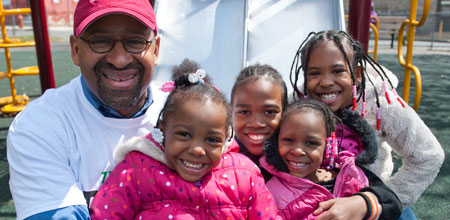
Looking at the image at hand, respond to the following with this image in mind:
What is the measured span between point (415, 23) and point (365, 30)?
0.79 metres

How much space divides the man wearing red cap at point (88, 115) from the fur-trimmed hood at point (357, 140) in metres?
0.59

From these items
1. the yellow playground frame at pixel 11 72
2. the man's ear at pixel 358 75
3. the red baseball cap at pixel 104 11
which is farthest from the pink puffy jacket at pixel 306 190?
the yellow playground frame at pixel 11 72

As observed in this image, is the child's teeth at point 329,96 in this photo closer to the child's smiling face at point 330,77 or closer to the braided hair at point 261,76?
the child's smiling face at point 330,77

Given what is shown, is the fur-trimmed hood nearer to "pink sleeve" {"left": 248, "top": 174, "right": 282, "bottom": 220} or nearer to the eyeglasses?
A: "pink sleeve" {"left": 248, "top": 174, "right": 282, "bottom": 220}

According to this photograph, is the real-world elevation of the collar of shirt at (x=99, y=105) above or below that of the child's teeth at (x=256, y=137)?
above

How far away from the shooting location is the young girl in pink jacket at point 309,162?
5.58ft

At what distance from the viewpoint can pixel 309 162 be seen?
67.3 inches

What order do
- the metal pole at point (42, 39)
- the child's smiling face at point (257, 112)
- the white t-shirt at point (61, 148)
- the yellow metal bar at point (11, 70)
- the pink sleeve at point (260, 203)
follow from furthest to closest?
1. the yellow metal bar at point (11, 70)
2. the metal pole at point (42, 39)
3. the child's smiling face at point (257, 112)
4. the pink sleeve at point (260, 203)
5. the white t-shirt at point (61, 148)

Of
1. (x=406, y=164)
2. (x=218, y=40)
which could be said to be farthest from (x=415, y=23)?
(x=406, y=164)

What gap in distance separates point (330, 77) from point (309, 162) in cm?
47

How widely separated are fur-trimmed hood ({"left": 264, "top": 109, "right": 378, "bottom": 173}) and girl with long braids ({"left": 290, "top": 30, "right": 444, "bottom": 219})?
1.6 inches

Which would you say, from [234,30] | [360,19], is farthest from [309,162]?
[360,19]

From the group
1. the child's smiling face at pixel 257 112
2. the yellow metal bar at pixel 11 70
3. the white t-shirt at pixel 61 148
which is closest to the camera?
the white t-shirt at pixel 61 148

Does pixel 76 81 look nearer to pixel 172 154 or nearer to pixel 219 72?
pixel 172 154
